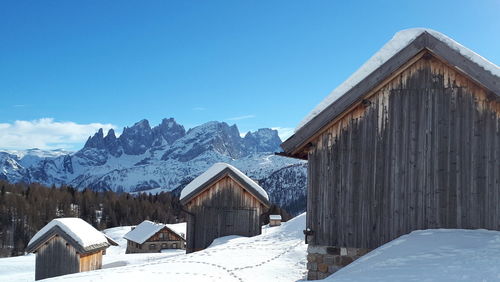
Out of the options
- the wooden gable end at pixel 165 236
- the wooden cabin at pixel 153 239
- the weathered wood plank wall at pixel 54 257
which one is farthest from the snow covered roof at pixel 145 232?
the weathered wood plank wall at pixel 54 257

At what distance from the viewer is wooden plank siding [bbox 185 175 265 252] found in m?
22.4

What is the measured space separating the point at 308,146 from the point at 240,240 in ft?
42.2

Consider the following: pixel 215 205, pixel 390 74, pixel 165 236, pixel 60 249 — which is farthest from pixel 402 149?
pixel 165 236

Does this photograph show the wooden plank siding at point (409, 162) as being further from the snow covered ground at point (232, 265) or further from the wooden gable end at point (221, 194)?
the wooden gable end at point (221, 194)

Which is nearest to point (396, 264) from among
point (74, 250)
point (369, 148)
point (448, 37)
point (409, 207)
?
point (409, 207)

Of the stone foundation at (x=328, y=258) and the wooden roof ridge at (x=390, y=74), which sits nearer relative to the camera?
the wooden roof ridge at (x=390, y=74)

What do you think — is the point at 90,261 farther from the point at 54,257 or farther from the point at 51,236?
the point at 51,236

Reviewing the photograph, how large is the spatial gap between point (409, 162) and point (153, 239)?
58351 millimetres

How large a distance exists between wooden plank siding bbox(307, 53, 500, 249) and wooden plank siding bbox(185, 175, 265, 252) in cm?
1328

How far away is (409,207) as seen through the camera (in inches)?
343

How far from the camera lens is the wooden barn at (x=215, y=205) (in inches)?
879

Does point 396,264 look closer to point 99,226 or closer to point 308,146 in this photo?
point 308,146

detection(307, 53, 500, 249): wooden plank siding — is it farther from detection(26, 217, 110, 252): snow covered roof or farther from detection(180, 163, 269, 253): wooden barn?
detection(26, 217, 110, 252): snow covered roof

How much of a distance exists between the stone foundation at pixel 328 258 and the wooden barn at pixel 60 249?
18.8 meters
